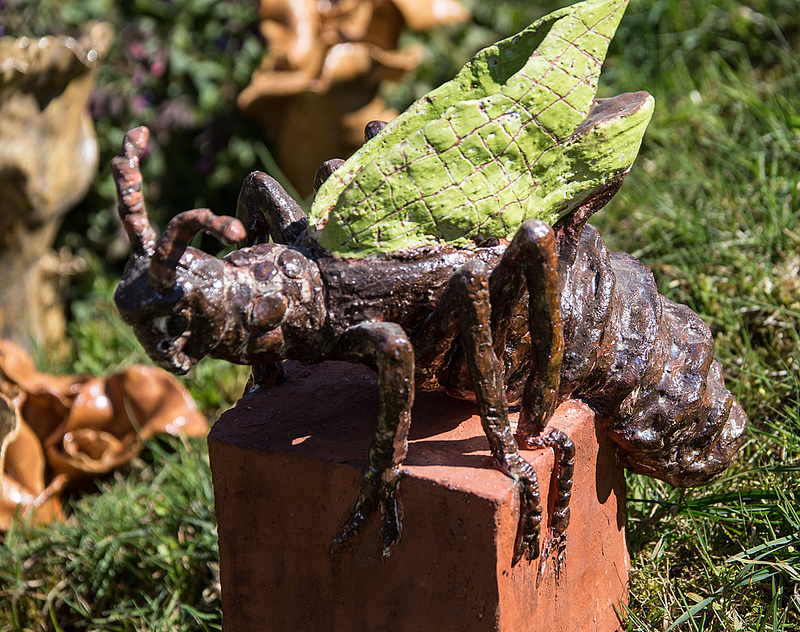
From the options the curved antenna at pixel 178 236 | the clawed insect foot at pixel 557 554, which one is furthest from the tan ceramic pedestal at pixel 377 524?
the curved antenna at pixel 178 236

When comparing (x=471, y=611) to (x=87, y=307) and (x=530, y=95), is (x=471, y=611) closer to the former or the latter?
(x=530, y=95)

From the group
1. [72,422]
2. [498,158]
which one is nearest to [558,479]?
[498,158]

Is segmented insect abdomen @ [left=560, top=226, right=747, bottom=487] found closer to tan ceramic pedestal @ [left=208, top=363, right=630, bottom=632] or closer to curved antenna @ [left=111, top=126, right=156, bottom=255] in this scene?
tan ceramic pedestal @ [left=208, top=363, right=630, bottom=632]

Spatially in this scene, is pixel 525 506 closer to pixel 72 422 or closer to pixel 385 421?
pixel 385 421

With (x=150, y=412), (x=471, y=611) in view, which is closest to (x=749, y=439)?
(x=471, y=611)

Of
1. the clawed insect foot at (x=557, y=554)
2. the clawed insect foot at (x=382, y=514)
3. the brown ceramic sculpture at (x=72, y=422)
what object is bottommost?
the brown ceramic sculpture at (x=72, y=422)

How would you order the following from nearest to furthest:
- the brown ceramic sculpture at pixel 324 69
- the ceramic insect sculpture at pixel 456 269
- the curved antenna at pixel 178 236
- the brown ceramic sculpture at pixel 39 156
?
the curved antenna at pixel 178 236, the ceramic insect sculpture at pixel 456 269, the brown ceramic sculpture at pixel 39 156, the brown ceramic sculpture at pixel 324 69

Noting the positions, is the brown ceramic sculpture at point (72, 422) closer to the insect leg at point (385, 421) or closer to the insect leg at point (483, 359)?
the insect leg at point (385, 421)
